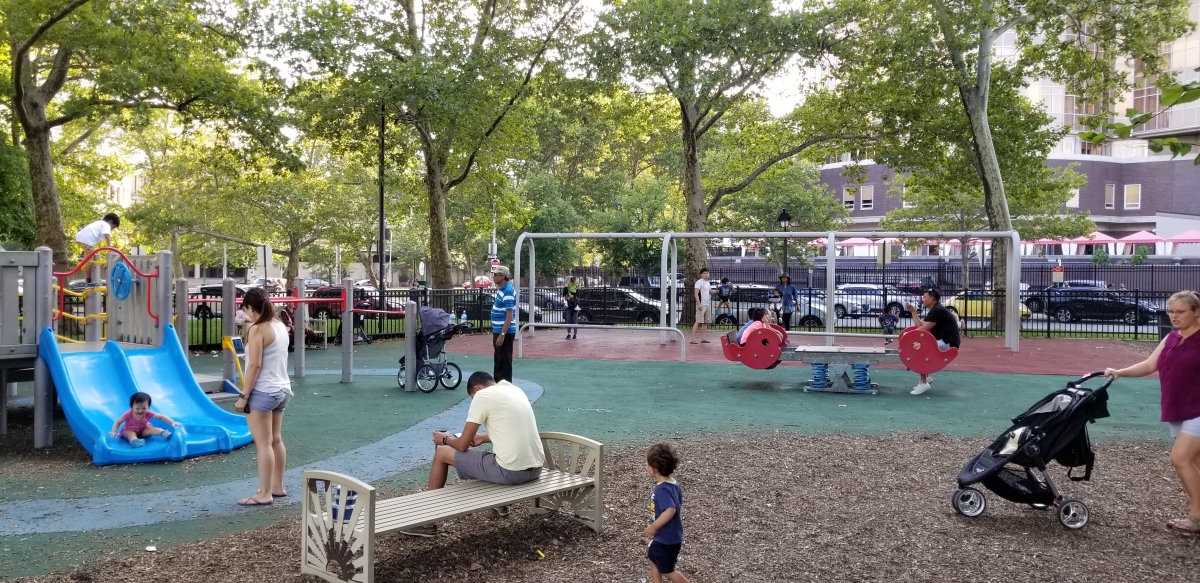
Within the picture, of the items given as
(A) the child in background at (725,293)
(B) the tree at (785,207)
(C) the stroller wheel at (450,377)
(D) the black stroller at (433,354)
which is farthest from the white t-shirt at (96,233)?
(B) the tree at (785,207)

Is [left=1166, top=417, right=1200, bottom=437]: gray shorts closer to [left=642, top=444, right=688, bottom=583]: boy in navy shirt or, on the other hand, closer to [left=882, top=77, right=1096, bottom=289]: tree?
[left=642, top=444, right=688, bottom=583]: boy in navy shirt

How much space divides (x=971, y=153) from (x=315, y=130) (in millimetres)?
17483

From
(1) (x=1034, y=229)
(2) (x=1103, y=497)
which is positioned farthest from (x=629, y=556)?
(1) (x=1034, y=229)

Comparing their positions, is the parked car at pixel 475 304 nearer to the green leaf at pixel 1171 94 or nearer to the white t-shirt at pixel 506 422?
the white t-shirt at pixel 506 422

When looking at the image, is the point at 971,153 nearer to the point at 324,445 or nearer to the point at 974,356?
the point at 974,356

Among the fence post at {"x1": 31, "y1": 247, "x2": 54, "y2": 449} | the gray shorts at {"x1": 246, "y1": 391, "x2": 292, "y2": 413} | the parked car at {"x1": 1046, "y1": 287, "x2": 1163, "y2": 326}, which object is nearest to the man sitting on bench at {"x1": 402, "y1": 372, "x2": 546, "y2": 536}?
the gray shorts at {"x1": 246, "y1": 391, "x2": 292, "y2": 413}

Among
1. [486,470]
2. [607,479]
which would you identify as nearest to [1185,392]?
[607,479]

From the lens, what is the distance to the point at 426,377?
12078 mm

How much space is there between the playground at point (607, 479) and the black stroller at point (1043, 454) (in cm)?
13

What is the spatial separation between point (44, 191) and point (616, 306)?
14.2 m

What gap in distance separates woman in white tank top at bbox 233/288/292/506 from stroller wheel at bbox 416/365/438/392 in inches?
222

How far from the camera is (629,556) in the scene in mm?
5238

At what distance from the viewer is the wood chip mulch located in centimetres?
491

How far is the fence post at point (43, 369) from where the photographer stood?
8297 mm
